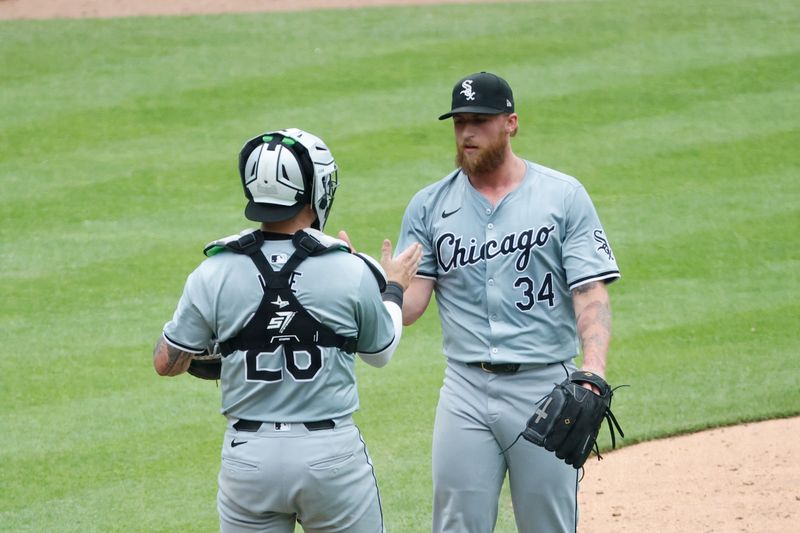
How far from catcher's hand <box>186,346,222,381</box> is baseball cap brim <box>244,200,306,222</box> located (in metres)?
0.47

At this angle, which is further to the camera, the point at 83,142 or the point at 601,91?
the point at 601,91

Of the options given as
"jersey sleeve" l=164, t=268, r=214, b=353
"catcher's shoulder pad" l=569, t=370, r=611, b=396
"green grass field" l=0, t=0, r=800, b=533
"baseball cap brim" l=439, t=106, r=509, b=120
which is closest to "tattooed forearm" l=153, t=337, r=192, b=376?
"jersey sleeve" l=164, t=268, r=214, b=353

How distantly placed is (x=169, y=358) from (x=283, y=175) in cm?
69

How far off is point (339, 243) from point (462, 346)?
1005mm

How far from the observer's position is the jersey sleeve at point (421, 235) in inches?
185

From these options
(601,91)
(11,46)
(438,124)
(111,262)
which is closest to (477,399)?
(111,262)

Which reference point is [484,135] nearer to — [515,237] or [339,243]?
[515,237]

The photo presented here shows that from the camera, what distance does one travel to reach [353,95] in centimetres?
1330

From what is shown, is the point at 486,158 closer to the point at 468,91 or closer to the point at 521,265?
the point at 468,91

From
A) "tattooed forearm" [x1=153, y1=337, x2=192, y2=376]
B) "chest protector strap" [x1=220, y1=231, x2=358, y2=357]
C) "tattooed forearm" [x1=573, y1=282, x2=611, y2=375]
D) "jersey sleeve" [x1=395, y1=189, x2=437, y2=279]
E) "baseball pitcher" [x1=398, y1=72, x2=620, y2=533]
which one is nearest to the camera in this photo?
"chest protector strap" [x1=220, y1=231, x2=358, y2=357]

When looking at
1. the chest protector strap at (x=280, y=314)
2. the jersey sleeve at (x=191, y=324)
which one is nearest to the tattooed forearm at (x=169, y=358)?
the jersey sleeve at (x=191, y=324)

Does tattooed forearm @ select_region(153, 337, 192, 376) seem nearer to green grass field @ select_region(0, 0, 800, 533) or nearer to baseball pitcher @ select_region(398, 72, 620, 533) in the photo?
baseball pitcher @ select_region(398, 72, 620, 533)

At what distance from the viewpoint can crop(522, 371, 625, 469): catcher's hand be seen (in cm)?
407

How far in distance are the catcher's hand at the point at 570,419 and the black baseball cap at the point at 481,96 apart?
3.53 ft
